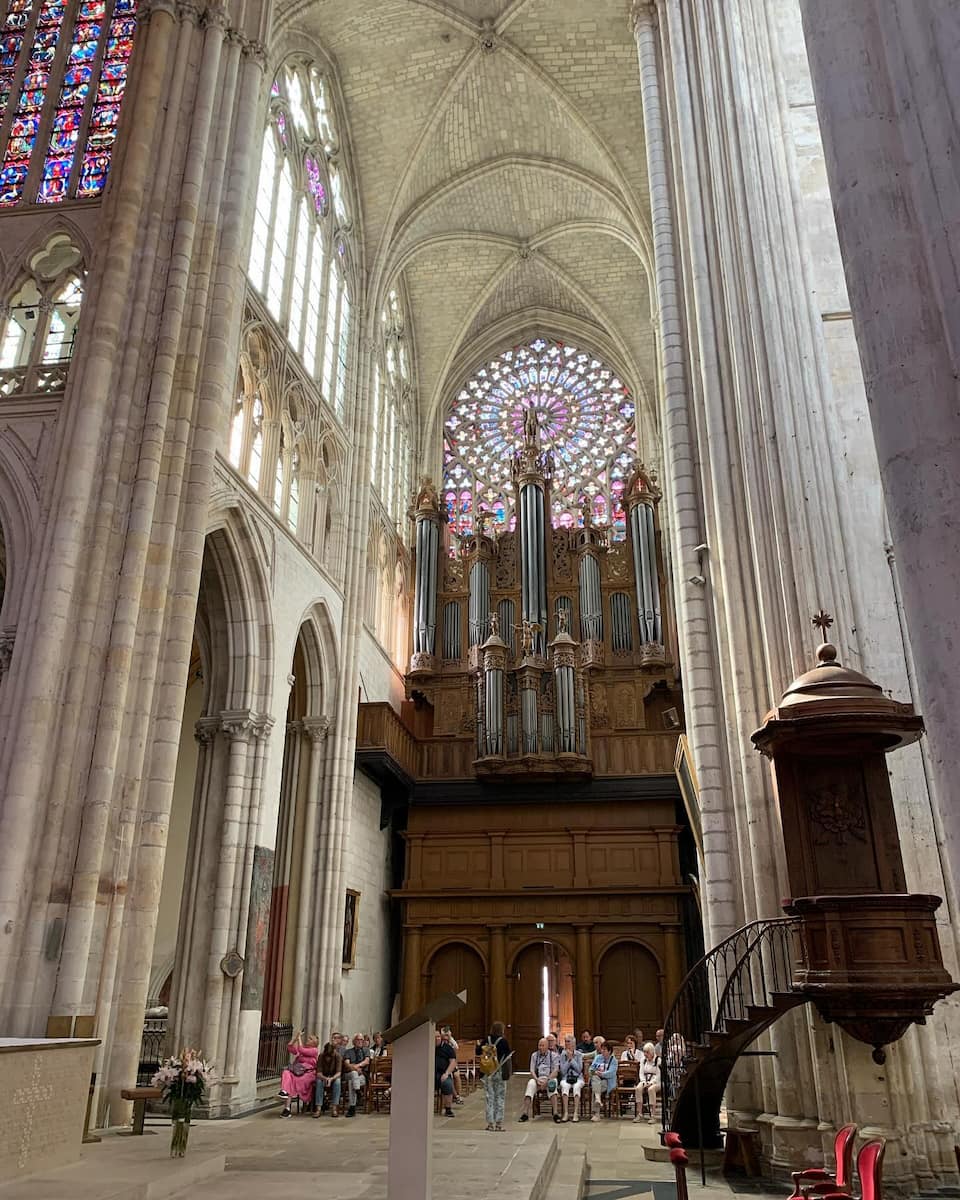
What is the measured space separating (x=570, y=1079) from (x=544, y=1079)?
1.08 ft

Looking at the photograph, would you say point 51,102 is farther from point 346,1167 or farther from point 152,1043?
point 346,1167

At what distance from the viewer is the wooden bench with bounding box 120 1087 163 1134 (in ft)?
27.3

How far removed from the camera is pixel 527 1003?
17.8 meters

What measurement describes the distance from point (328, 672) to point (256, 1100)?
667 centimetres

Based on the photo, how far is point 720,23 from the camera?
10883 millimetres

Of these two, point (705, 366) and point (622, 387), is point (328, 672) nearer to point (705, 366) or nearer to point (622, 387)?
point (705, 366)

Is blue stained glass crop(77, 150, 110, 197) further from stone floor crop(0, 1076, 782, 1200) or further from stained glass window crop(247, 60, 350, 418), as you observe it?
stone floor crop(0, 1076, 782, 1200)

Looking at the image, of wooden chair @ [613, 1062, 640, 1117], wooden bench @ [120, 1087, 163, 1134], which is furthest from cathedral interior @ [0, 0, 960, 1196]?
wooden chair @ [613, 1062, 640, 1117]

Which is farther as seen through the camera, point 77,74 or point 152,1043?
point 77,74

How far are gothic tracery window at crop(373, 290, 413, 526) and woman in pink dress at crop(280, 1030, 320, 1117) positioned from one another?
11.8 meters

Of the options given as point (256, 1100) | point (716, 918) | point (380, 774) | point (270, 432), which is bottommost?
point (256, 1100)

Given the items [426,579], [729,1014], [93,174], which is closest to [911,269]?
[729,1014]

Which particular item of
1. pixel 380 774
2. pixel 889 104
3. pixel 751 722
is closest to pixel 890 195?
pixel 889 104

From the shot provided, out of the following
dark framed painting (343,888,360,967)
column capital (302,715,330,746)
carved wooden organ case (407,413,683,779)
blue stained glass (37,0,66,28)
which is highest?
blue stained glass (37,0,66,28)
